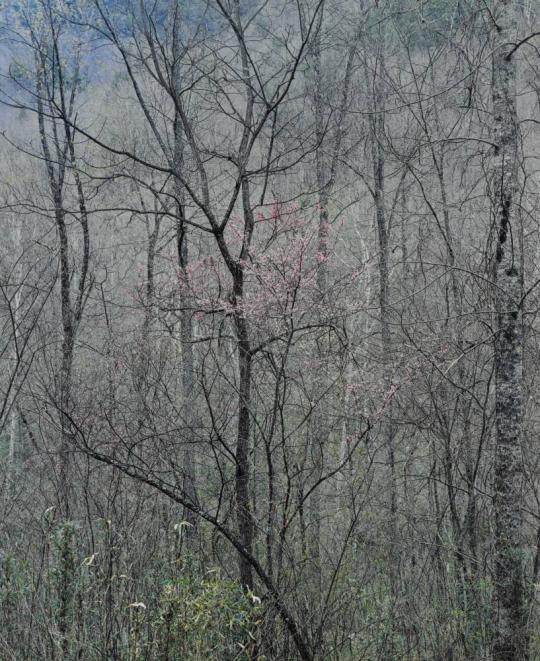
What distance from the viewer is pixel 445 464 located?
7.52 metres

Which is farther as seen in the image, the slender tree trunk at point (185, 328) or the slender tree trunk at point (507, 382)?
the slender tree trunk at point (185, 328)

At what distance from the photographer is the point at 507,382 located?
4891 mm

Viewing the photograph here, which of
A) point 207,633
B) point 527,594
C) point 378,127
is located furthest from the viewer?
point 378,127

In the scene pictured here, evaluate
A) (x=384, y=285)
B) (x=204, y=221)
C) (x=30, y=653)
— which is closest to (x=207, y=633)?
(x=30, y=653)

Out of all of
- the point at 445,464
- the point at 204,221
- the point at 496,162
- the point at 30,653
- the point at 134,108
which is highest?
the point at 134,108

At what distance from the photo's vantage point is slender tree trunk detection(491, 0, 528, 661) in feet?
15.7

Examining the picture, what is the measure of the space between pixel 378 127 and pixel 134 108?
11118 millimetres

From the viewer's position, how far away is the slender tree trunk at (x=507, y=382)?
4.79 metres

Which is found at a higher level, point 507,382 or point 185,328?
point 185,328

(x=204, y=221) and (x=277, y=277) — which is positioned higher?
(x=204, y=221)

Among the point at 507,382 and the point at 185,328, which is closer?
the point at 507,382

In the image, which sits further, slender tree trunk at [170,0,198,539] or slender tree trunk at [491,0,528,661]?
slender tree trunk at [170,0,198,539]

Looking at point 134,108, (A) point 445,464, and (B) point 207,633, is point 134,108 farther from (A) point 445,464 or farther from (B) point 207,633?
(B) point 207,633

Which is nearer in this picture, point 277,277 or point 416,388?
point 277,277
